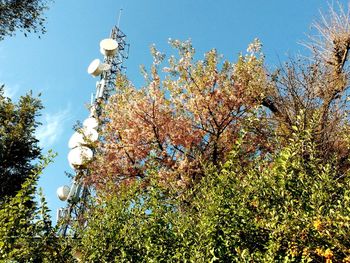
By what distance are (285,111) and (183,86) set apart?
4.19m

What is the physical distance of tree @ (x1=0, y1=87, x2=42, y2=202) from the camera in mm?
18469

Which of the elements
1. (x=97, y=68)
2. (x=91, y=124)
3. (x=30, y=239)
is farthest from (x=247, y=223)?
(x=97, y=68)

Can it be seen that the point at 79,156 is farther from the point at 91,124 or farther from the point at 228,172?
the point at 228,172

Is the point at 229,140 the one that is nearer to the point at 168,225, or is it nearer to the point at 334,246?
the point at 168,225

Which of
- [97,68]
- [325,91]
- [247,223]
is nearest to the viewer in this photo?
[247,223]

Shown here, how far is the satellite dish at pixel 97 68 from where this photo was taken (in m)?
22.5

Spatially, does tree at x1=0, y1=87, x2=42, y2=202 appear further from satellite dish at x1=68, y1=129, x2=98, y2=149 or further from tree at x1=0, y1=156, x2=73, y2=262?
tree at x1=0, y1=156, x2=73, y2=262

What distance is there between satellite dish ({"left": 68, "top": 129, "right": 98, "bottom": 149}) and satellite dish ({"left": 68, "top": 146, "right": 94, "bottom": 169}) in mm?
331

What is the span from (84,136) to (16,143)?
4664 millimetres

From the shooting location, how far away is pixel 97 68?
22.6 meters

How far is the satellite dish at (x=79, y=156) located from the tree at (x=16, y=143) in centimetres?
247

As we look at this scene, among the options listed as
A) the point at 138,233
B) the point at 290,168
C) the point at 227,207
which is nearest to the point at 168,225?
the point at 138,233

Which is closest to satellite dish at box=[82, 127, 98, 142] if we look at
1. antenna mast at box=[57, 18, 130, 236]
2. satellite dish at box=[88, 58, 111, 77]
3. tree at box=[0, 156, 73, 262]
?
antenna mast at box=[57, 18, 130, 236]

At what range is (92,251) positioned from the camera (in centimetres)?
587
